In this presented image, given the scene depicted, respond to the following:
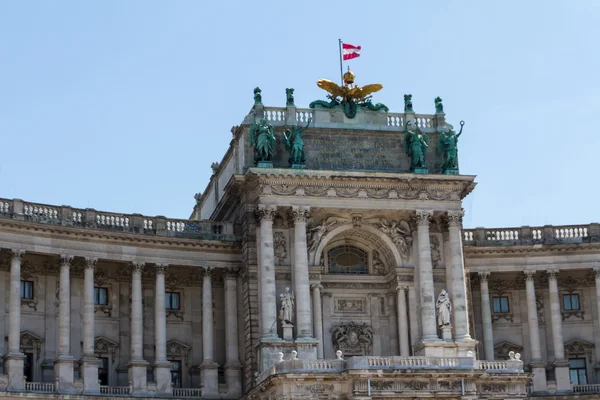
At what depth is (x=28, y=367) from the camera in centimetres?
6119

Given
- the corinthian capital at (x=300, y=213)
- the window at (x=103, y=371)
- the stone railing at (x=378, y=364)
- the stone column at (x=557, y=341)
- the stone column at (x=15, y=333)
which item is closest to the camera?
the stone railing at (x=378, y=364)

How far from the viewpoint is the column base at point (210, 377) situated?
209ft

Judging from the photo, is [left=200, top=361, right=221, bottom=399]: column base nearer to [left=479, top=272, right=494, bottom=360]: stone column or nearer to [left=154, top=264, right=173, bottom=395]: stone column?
[left=154, top=264, right=173, bottom=395]: stone column

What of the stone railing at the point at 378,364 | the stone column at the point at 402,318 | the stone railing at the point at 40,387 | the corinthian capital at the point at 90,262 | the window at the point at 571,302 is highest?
the corinthian capital at the point at 90,262

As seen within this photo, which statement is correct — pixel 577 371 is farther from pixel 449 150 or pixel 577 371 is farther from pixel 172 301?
pixel 172 301

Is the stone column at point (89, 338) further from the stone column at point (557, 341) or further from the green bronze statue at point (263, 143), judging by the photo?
the stone column at point (557, 341)

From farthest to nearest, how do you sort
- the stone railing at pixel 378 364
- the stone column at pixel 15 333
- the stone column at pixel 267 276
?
the stone column at pixel 267 276, the stone column at pixel 15 333, the stone railing at pixel 378 364

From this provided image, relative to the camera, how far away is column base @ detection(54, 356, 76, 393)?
196 ft

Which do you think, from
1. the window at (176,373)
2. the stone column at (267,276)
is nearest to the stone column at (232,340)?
the window at (176,373)

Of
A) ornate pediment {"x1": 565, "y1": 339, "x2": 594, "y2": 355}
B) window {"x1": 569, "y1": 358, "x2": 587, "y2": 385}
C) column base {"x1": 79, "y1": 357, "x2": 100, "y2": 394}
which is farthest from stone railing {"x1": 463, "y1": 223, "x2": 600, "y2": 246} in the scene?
column base {"x1": 79, "y1": 357, "x2": 100, "y2": 394}

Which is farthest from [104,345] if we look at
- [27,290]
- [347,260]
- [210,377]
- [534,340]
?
[534,340]

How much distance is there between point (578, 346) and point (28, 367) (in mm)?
30820

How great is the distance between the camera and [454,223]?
213 ft

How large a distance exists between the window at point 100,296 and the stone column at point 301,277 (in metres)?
10.3
